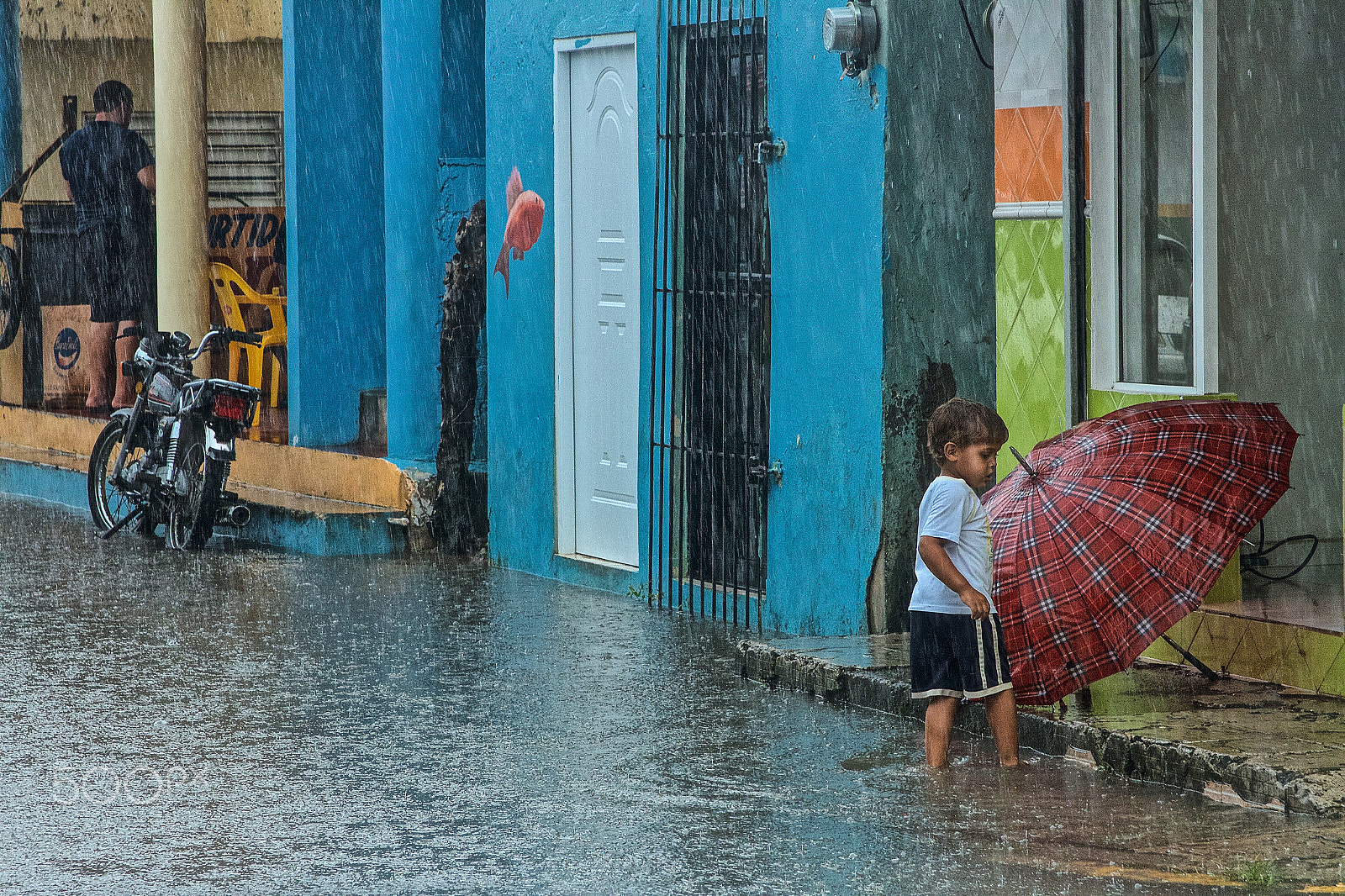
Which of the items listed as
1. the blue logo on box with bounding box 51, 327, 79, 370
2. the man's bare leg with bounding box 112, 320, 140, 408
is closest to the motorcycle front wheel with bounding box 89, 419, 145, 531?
the man's bare leg with bounding box 112, 320, 140, 408

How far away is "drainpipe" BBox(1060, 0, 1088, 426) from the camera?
24.8 feet

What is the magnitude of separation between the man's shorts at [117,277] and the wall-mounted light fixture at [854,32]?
11.5m

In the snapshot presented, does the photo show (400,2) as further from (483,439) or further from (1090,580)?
(1090,580)

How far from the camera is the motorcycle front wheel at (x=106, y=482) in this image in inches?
508

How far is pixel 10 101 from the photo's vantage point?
60.7ft

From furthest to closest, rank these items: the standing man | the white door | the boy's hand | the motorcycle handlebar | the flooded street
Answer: the standing man → the motorcycle handlebar → the white door → the boy's hand → the flooded street

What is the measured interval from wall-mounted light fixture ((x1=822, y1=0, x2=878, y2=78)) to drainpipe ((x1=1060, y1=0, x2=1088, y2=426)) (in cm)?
115

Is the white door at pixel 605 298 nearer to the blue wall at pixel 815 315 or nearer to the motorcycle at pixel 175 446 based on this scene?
the blue wall at pixel 815 315

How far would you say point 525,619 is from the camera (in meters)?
9.79

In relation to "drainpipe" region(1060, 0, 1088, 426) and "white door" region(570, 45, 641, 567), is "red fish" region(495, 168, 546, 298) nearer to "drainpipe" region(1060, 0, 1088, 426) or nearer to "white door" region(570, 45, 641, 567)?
"white door" region(570, 45, 641, 567)

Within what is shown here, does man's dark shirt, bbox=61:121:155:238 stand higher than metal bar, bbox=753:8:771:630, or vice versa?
man's dark shirt, bbox=61:121:155:238

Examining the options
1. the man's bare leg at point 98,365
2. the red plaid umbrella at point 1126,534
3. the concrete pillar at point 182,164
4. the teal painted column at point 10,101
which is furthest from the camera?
the teal painted column at point 10,101

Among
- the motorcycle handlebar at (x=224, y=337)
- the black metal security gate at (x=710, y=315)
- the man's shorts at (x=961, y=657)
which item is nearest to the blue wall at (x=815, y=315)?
the black metal security gate at (x=710, y=315)

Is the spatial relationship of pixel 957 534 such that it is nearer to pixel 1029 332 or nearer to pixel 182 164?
Result: pixel 1029 332
